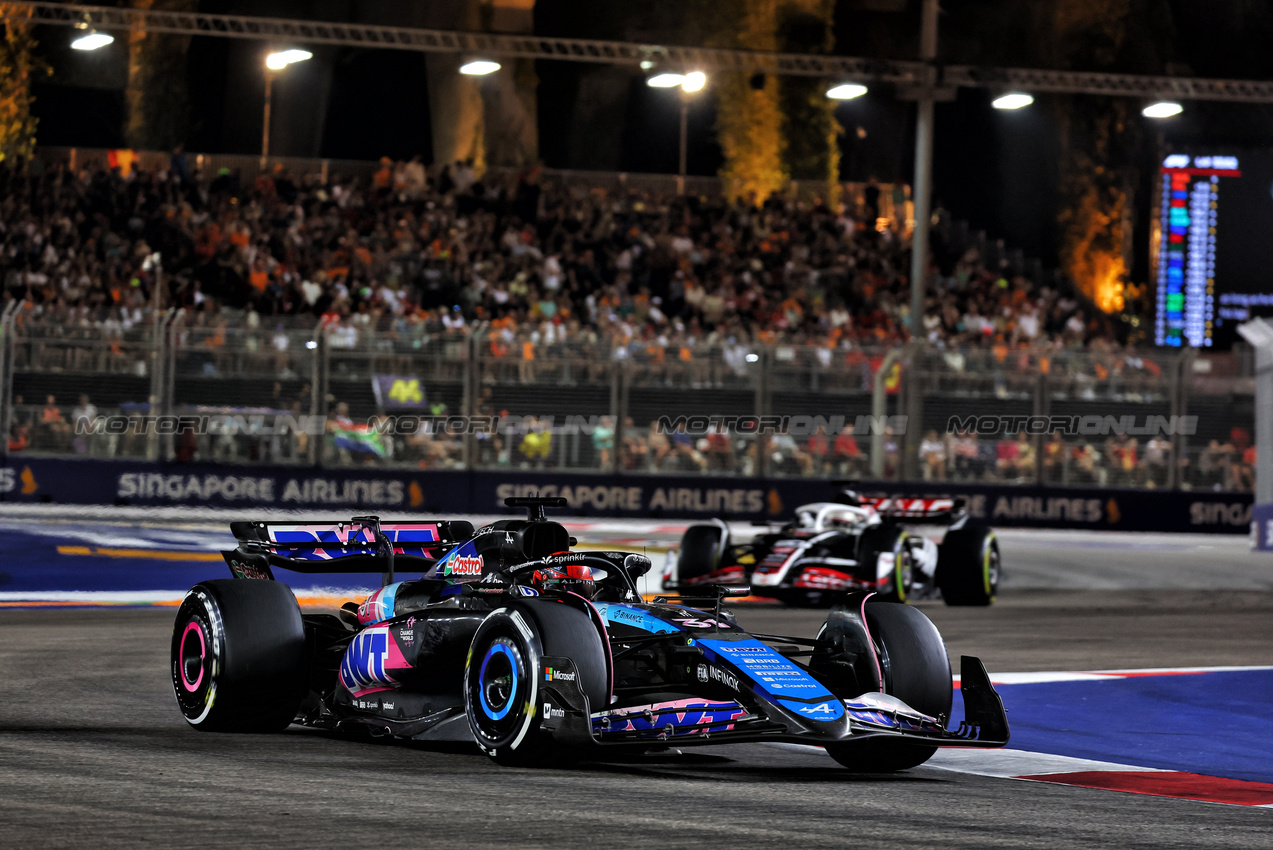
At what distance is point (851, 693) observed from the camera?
7027mm

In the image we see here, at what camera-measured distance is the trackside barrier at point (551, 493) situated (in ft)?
71.2

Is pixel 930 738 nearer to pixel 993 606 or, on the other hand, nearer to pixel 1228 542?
pixel 993 606

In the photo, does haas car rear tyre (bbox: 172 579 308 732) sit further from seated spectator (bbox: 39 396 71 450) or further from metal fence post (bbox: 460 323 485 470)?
seated spectator (bbox: 39 396 71 450)

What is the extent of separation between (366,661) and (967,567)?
8.92m

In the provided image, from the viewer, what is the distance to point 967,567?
1552cm

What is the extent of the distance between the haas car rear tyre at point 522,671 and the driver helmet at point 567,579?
0.67 m

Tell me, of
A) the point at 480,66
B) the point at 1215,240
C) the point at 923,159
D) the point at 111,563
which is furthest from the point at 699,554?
the point at 1215,240

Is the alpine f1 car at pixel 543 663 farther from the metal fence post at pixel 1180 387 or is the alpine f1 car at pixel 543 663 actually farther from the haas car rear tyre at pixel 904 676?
the metal fence post at pixel 1180 387

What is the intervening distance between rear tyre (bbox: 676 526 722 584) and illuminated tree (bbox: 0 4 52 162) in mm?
19720

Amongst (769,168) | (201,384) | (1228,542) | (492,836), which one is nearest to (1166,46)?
(769,168)

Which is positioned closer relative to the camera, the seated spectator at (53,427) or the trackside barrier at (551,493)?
the seated spectator at (53,427)

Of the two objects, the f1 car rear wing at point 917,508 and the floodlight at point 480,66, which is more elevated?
the floodlight at point 480,66

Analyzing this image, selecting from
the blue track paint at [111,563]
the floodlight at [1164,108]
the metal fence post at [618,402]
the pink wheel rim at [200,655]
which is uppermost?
the floodlight at [1164,108]

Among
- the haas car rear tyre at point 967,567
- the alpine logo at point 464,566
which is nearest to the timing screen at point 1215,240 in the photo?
the haas car rear tyre at point 967,567
